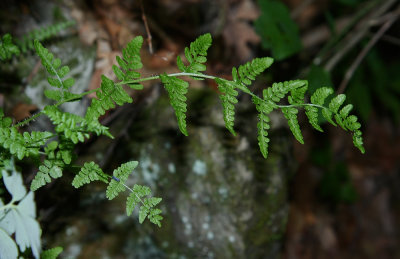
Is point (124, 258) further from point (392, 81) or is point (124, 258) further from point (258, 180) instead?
point (392, 81)

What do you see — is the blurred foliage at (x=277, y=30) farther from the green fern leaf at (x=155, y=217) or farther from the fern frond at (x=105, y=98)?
the green fern leaf at (x=155, y=217)

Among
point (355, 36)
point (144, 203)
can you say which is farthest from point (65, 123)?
point (355, 36)

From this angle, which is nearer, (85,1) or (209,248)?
(209,248)

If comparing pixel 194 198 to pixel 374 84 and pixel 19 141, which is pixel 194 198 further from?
pixel 374 84

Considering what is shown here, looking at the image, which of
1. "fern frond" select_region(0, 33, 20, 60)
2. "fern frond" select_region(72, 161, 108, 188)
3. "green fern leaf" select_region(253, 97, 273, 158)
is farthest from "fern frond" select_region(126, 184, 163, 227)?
"fern frond" select_region(0, 33, 20, 60)

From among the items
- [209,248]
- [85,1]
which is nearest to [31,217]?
[209,248]

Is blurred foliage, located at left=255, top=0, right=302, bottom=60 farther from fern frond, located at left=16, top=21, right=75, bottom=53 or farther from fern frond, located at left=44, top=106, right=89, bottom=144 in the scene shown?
fern frond, located at left=44, top=106, right=89, bottom=144
